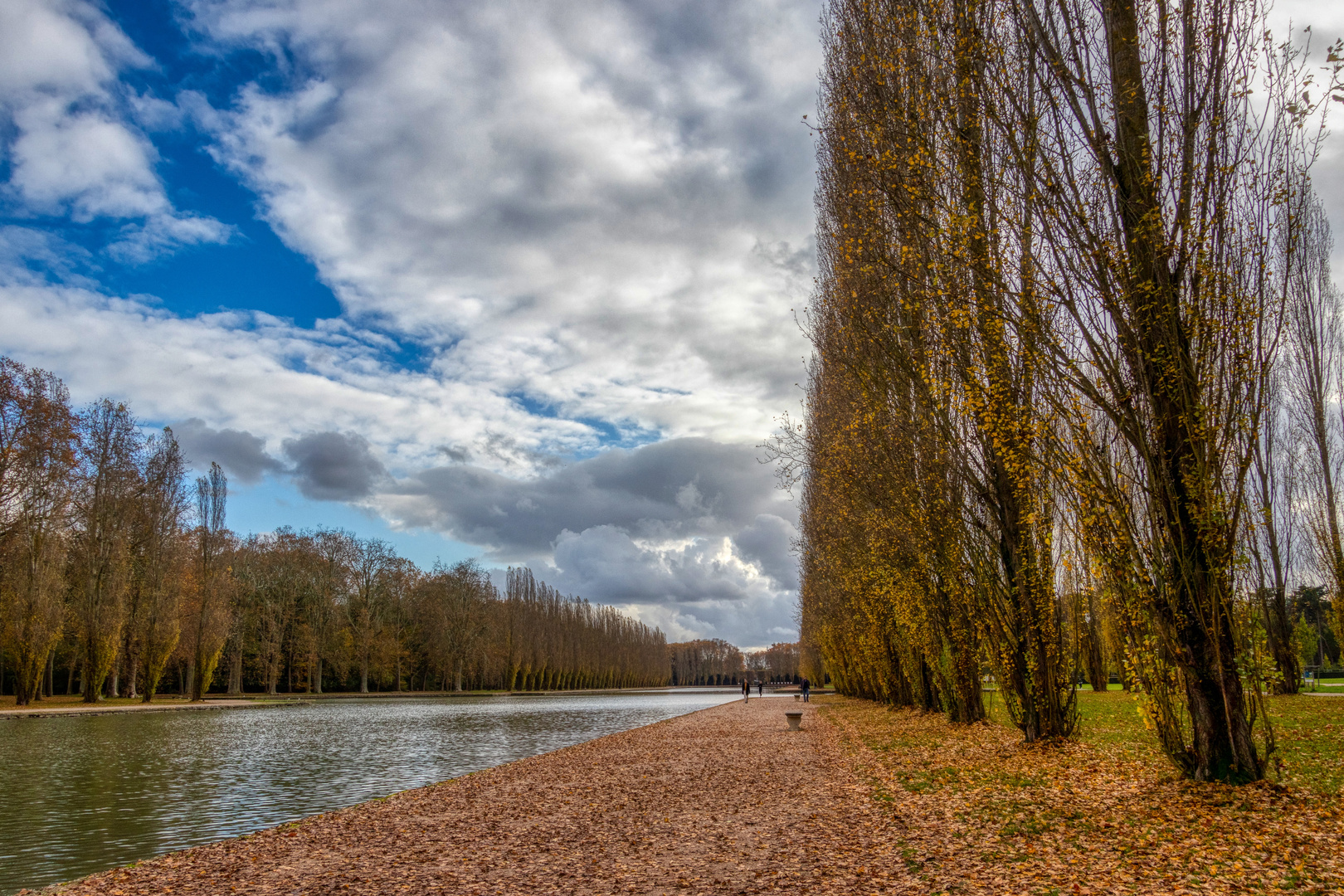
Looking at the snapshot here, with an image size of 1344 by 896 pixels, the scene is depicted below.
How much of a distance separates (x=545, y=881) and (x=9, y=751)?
18.6 m

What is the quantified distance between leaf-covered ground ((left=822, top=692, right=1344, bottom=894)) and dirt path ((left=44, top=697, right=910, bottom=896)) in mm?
583

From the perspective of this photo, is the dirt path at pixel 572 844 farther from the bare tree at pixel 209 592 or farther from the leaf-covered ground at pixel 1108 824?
the bare tree at pixel 209 592

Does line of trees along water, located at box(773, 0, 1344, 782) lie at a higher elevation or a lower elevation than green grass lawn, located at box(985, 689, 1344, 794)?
higher

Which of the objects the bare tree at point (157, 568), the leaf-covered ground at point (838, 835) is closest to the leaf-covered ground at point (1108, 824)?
the leaf-covered ground at point (838, 835)

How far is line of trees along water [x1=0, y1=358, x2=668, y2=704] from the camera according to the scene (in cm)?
3534

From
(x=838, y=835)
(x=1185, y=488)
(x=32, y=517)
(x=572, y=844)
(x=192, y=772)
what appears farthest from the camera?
(x=32, y=517)

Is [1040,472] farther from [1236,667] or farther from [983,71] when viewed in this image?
[983,71]

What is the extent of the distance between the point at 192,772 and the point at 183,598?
34295 mm

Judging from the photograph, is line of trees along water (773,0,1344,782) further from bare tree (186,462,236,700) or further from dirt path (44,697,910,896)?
bare tree (186,462,236,700)

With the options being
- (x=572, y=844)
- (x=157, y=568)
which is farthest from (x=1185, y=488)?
(x=157, y=568)

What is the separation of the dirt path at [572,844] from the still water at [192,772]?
139 cm

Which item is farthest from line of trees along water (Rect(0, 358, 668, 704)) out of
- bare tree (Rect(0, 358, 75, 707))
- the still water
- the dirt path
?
the dirt path

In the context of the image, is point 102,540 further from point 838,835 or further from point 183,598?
point 838,835

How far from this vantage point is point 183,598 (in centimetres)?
4425
